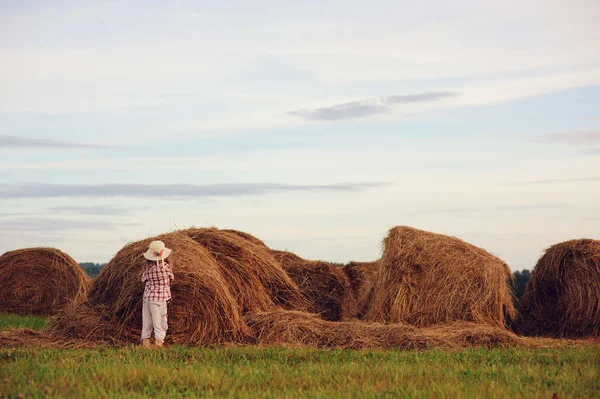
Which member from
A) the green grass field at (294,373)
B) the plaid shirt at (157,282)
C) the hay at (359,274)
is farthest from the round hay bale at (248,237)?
the green grass field at (294,373)

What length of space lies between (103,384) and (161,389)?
787 millimetres

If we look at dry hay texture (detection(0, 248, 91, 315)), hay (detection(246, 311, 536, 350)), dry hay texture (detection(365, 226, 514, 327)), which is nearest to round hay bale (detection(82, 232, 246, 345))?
hay (detection(246, 311, 536, 350))

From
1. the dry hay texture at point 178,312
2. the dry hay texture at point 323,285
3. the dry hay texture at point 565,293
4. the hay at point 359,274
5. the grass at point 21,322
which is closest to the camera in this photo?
the dry hay texture at point 178,312

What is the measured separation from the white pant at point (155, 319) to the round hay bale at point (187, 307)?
1.80ft

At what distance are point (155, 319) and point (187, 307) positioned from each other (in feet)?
3.16

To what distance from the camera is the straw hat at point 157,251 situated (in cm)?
1483

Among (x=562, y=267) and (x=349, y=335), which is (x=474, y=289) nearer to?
(x=562, y=267)

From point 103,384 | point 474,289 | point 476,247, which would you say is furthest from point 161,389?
point 476,247

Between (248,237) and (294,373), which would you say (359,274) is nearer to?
(248,237)

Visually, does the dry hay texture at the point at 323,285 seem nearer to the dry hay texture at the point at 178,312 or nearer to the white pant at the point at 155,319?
the dry hay texture at the point at 178,312

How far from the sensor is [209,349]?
13695mm

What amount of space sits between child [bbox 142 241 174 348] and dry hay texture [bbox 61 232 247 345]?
54cm

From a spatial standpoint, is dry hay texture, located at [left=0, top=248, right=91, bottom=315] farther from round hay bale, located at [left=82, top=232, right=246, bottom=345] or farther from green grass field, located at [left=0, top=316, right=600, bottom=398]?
green grass field, located at [left=0, top=316, right=600, bottom=398]

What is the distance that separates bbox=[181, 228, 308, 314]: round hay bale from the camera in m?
17.2
